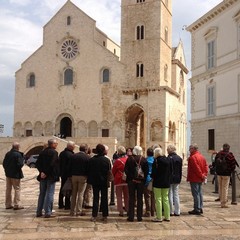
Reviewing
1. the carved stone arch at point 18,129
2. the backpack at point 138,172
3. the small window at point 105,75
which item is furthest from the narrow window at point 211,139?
the carved stone arch at point 18,129

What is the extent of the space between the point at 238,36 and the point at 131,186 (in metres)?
15.9

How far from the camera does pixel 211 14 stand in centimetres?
2505

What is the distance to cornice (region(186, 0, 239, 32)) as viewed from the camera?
77.2 ft

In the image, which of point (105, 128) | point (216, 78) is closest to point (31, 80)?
point (105, 128)

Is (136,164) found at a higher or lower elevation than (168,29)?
lower

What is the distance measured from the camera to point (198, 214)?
33.4 feet

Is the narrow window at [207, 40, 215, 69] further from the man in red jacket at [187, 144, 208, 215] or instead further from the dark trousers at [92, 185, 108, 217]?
the dark trousers at [92, 185, 108, 217]

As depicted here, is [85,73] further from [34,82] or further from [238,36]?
[238,36]

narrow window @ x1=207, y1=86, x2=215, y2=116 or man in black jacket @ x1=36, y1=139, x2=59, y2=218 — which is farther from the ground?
narrow window @ x1=207, y1=86, x2=215, y2=116

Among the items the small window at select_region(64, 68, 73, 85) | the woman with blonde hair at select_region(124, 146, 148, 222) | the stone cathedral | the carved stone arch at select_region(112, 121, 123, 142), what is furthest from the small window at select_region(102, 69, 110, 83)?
the woman with blonde hair at select_region(124, 146, 148, 222)

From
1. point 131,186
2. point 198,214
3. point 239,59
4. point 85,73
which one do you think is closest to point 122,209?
point 131,186

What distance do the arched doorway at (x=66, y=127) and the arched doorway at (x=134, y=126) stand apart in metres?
6.55

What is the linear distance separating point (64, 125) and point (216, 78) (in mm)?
22913

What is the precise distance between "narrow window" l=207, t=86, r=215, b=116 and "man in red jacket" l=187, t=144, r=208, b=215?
14.8 meters
